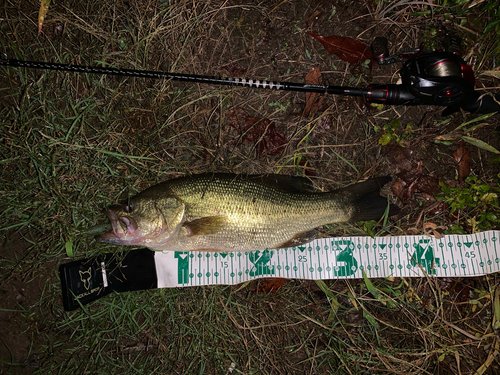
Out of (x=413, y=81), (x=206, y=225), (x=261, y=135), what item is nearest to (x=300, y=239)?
(x=206, y=225)

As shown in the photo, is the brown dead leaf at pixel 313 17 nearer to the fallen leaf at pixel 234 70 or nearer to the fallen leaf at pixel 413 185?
the fallen leaf at pixel 234 70

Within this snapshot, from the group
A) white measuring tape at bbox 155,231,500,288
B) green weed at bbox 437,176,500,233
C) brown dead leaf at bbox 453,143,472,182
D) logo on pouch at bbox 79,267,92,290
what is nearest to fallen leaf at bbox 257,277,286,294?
white measuring tape at bbox 155,231,500,288

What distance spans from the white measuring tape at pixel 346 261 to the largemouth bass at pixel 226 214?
0.30 metres

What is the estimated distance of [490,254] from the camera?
2.90 m

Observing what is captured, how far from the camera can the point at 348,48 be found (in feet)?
9.97

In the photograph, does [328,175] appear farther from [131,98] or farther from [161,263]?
[131,98]

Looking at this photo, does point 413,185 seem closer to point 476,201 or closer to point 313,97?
point 476,201

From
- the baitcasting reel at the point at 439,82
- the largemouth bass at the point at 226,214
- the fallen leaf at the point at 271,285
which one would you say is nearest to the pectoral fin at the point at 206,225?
the largemouth bass at the point at 226,214

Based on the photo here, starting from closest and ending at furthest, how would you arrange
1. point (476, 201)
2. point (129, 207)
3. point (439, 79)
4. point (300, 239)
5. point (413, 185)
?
1. point (439, 79)
2. point (129, 207)
3. point (300, 239)
4. point (476, 201)
5. point (413, 185)

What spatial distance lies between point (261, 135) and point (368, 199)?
127 centimetres

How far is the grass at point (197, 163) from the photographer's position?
296 cm

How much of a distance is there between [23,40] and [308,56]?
308 centimetres

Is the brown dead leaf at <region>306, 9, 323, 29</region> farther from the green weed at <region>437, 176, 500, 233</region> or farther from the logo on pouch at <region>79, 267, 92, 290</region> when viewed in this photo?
the logo on pouch at <region>79, 267, 92, 290</region>

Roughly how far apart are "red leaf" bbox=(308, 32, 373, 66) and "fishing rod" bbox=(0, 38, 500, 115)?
0.36 feet
